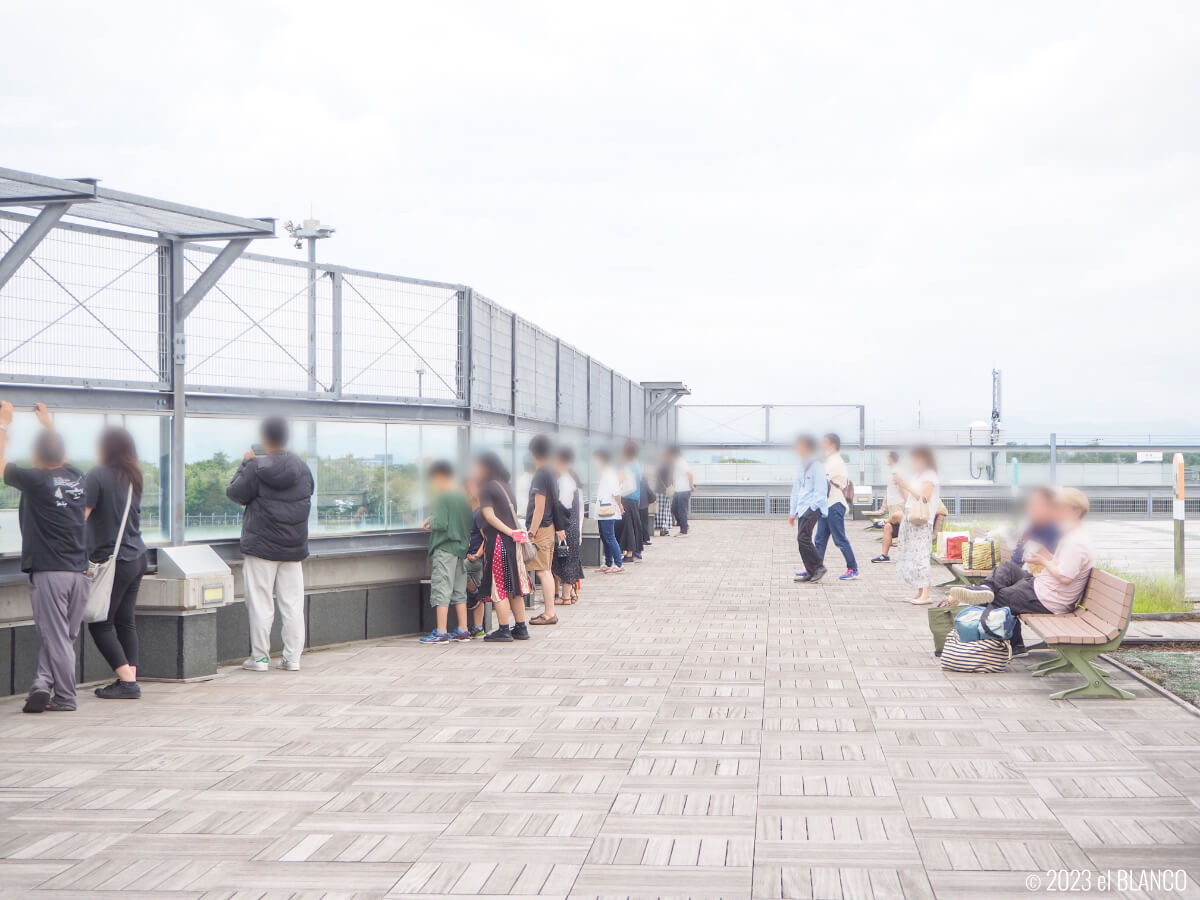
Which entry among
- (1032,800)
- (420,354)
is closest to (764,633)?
(420,354)

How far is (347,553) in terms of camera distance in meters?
10.3

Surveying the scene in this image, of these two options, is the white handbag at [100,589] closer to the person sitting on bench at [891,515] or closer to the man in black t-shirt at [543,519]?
the man in black t-shirt at [543,519]

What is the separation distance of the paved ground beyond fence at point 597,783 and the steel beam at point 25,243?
2.66m

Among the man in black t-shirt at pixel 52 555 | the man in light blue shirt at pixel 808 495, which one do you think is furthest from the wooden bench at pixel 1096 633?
the man in light blue shirt at pixel 808 495

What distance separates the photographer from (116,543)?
795 cm

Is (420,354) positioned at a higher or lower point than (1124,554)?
higher

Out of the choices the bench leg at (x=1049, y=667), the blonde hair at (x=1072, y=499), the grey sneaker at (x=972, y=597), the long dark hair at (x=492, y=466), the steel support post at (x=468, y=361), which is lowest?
the bench leg at (x=1049, y=667)

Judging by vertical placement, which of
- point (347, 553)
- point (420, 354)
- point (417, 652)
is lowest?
point (417, 652)

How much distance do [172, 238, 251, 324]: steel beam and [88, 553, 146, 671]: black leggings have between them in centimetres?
200

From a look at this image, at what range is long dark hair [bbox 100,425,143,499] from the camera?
8.07 m

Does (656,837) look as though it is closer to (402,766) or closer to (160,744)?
(402,766)

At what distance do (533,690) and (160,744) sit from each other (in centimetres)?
241

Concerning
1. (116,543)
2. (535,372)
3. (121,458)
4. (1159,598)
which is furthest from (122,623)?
(1159,598)

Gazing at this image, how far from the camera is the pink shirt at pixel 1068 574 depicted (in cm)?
823
